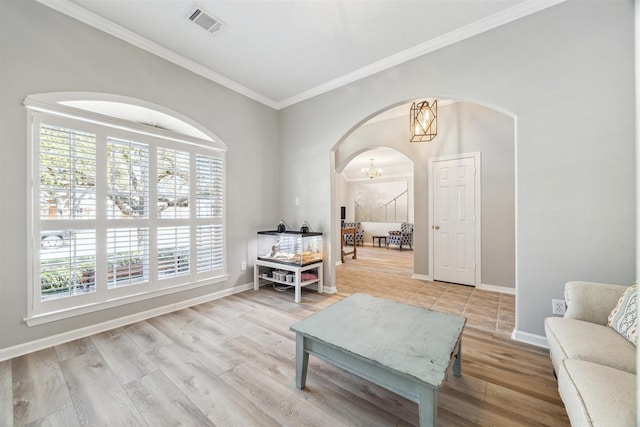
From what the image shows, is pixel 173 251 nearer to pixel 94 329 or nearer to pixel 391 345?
pixel 94 329

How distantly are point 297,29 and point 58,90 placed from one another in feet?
7.27

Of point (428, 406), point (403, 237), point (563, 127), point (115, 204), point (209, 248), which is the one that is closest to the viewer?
point (428, 406)

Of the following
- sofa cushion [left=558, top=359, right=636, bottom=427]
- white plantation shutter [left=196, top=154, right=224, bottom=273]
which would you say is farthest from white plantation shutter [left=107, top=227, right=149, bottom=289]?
sofa cushion [left=558, top=359, right=636, bottom=427]

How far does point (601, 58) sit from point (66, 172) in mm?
4497

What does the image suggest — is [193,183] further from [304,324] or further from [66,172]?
[304,324]

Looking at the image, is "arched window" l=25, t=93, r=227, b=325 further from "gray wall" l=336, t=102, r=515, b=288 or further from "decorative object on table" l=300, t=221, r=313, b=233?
"gray wall" l=336, t=102, r=515, b=288

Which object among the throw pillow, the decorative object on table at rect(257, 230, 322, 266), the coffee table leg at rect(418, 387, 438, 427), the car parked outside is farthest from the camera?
the decorative object on table at rect(257, 230, 322, 266)

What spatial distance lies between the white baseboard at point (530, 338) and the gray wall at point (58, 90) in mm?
3262

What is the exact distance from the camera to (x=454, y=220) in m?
4.16

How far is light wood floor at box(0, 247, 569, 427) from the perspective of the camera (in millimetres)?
1413

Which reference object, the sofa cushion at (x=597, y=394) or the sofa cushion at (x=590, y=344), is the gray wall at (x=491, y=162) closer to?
the sofa cushion at (x=590, y=344)

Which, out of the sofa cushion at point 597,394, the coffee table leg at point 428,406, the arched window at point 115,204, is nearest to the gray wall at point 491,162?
the sofa cushion at point 597,394

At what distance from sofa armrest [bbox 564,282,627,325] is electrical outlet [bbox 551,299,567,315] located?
1.44 ft

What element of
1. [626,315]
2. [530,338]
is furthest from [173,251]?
[626,315]
